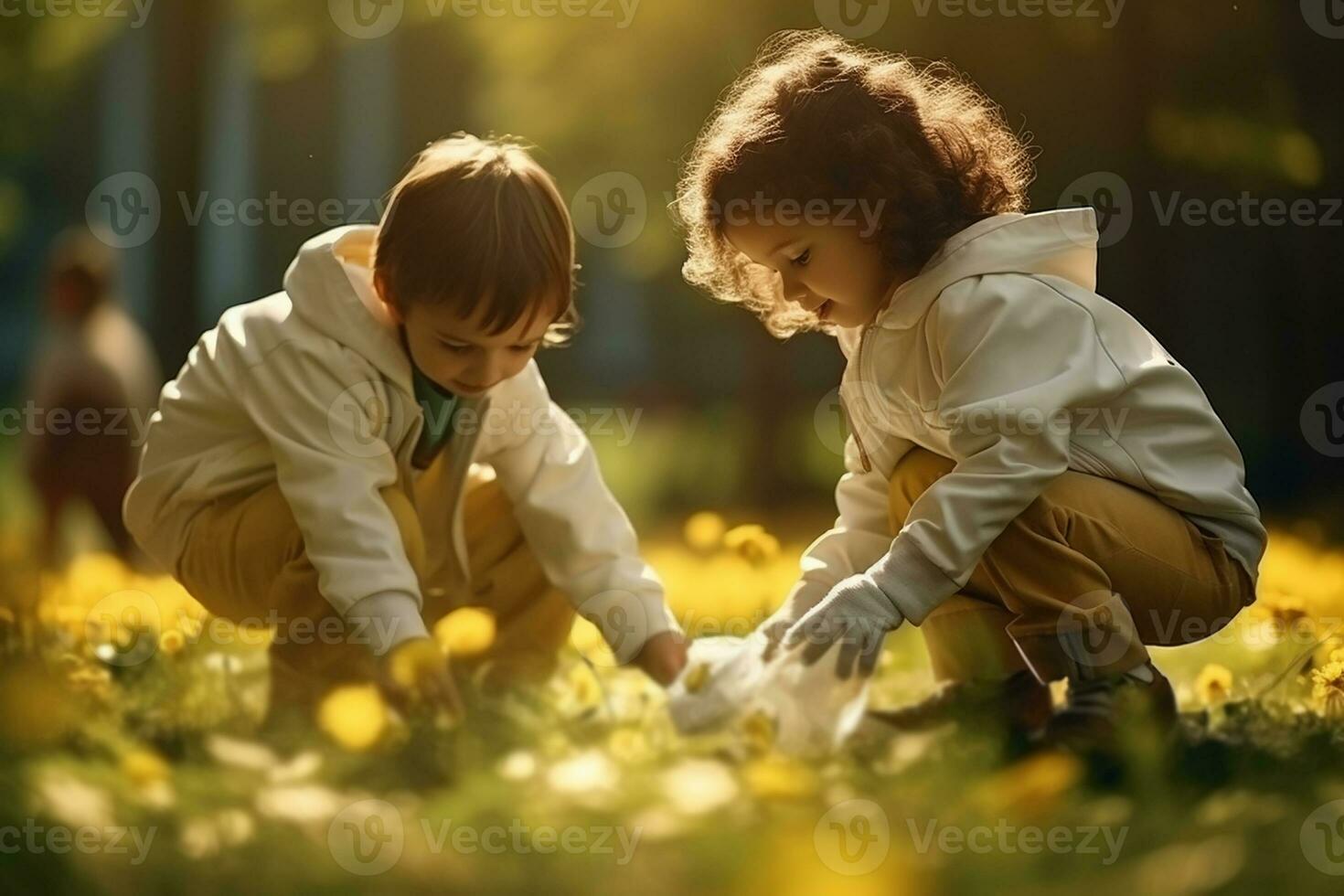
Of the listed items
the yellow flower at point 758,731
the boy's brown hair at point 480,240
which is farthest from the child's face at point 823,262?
the yellow flower at point 758,731

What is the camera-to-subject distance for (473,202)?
1983 millimetres

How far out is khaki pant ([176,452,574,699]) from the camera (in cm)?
196

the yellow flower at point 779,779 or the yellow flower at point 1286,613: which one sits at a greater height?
the yellow flower at point 779,779

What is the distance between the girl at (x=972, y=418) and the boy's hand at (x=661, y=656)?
21 cm

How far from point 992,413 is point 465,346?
0.74 metres

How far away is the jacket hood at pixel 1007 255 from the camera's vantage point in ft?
6.09

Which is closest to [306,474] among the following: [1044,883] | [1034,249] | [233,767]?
[233,767]

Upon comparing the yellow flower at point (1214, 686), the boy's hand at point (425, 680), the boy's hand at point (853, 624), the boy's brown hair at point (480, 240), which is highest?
the boy's brown hair at point (480, 240)

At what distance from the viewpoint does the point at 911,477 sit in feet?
6.29

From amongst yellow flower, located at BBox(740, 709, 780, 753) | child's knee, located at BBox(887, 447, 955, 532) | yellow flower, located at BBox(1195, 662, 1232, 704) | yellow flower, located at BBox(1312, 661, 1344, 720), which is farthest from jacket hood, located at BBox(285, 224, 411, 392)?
yellow flower, located at BBox(1312, 661, 1344, 720)

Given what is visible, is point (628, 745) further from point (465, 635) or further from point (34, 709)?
point (34, 709)

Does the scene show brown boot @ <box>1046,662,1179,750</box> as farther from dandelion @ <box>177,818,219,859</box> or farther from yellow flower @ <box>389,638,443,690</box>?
dandelion @ <box>177,818,219,859</box>

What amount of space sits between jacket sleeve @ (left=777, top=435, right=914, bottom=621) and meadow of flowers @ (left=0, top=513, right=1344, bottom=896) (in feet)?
0.98

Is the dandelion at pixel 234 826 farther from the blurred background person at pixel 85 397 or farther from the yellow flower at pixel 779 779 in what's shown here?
the blurred background person at pixel 85 397
